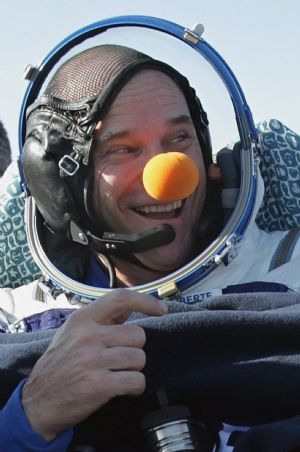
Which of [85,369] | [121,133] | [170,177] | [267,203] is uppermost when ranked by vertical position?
[121,133]

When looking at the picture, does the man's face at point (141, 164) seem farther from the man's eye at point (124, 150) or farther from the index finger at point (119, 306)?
the index finger at point (119, 306)

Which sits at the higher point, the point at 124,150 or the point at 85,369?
the point at 124,150

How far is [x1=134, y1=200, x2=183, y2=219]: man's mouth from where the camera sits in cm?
181

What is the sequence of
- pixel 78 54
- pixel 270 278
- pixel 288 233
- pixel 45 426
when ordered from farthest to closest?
pixel 78 54 < pixel 288 233 < pixel 270 278 < pixel 45 426

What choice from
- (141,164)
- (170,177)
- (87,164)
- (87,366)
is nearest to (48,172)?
(87,164)

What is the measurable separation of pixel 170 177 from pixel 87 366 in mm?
497

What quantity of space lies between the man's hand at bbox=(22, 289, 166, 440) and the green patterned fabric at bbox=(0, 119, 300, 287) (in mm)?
704

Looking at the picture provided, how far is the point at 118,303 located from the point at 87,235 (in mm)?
517

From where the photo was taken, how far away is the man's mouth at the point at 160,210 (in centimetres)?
181

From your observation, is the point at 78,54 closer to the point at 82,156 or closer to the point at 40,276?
the point at 82,156

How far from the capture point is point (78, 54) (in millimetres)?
1986

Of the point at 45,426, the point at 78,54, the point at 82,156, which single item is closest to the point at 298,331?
the point at 45,426

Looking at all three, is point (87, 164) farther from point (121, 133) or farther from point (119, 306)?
point (119, 306)

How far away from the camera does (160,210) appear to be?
1.82 metres
